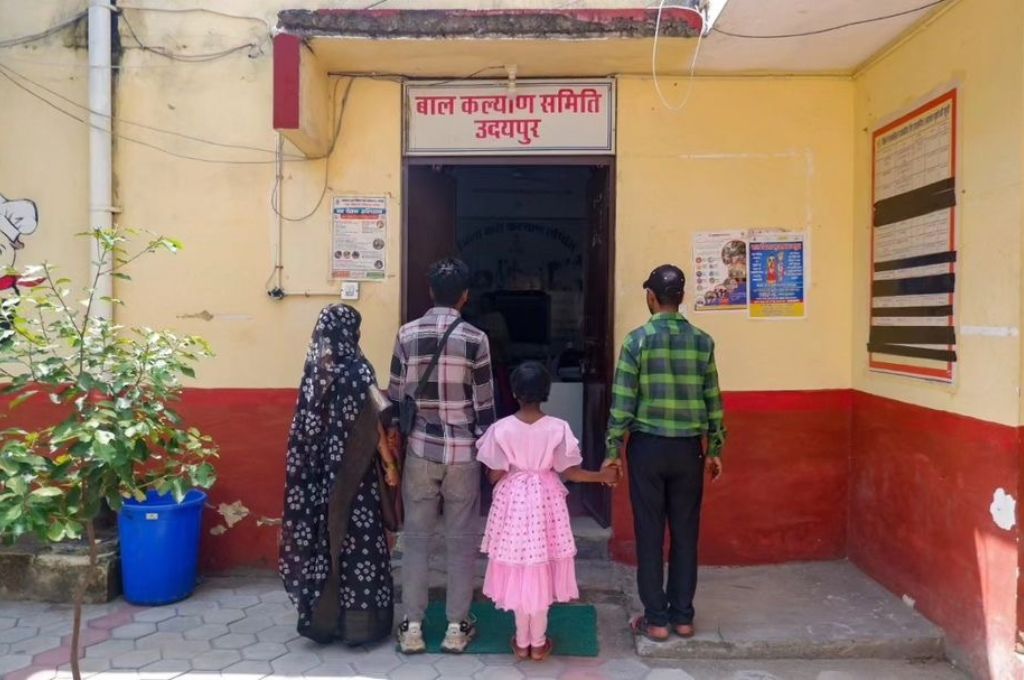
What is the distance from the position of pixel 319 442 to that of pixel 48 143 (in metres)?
2.73

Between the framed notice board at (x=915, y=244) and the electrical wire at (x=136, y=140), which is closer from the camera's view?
the framed notice board at (x=915, y=244)

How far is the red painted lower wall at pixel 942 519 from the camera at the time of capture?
3.45 m

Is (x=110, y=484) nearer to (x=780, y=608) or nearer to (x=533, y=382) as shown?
(x=533, y=382)

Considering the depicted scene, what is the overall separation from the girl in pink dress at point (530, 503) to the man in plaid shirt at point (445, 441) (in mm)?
151

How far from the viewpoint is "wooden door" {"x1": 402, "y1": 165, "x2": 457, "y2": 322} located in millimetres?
5090

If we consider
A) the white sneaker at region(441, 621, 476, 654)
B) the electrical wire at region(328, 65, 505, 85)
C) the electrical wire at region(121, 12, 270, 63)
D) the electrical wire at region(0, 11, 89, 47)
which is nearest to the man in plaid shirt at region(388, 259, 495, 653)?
the white sneaker at region(441, 621, 476, 654)

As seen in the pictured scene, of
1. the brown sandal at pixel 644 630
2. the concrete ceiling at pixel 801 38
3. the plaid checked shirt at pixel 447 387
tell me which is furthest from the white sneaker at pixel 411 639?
the concrete ceiling at pixel 801 38

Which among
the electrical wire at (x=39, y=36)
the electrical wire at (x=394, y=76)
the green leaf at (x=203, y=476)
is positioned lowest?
the green leaf at (x=203, y=476)

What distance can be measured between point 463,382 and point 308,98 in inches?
74.5

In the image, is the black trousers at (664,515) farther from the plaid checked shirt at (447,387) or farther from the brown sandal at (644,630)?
the plaid checked shirt at (447,387)

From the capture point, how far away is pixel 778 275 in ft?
16.1

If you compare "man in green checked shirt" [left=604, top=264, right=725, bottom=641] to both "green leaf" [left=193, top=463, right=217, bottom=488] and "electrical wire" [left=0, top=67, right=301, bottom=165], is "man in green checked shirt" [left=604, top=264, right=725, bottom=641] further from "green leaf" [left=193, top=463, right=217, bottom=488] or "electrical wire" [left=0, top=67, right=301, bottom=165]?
"electrical wire" [left=0, top=67, right=301, bottom=165]

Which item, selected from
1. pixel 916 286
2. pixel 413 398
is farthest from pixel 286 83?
pixel 916 286

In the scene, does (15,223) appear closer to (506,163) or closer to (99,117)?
(99,117)
